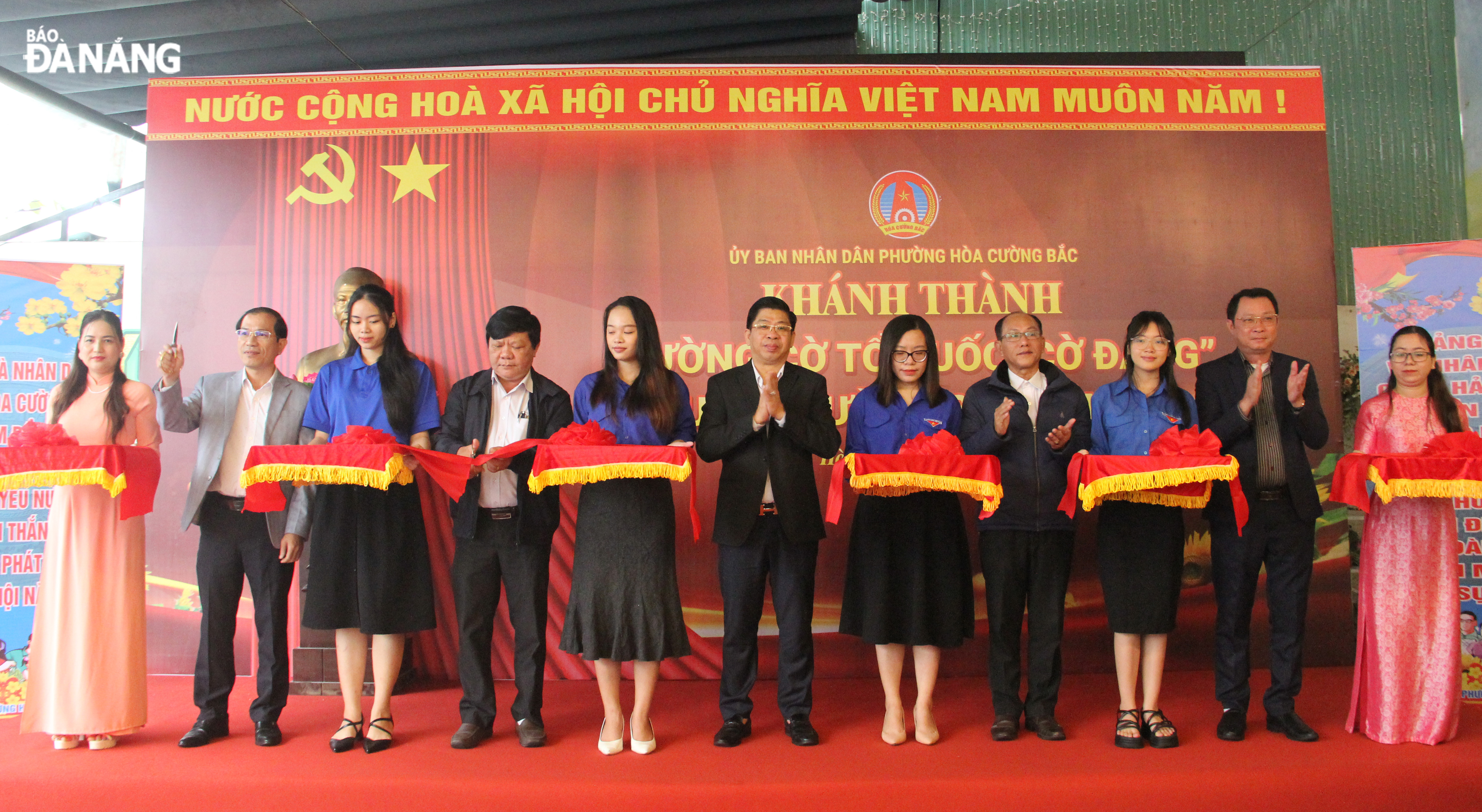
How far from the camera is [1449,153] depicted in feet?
18.8

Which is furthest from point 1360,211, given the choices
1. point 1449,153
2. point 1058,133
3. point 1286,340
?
point 1058,133

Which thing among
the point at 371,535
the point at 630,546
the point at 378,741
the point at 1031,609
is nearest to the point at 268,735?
the point at 378,741

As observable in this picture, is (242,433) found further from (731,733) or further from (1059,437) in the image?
(1059,437)

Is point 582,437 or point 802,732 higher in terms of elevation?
point 582,437

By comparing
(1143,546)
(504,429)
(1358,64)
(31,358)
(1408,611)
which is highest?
(1358,64)

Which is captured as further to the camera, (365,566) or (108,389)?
(108,389)

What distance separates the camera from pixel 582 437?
3.07 meters

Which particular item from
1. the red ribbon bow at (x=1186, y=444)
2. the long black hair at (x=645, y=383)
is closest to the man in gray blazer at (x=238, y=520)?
the long black hair at (x=645, y=383)

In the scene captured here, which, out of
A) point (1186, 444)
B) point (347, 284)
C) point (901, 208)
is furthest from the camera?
point (901, 208)

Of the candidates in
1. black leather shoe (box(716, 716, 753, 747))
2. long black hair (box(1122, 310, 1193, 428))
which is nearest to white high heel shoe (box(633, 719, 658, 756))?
black leather shoe (box(716, 716, 753, 747))

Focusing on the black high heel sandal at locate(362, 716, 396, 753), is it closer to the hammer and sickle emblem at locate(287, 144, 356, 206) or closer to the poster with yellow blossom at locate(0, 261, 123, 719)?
the poster with yellow blossom at locate(0, 261, 123, 719)

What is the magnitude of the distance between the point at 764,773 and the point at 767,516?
89 cm

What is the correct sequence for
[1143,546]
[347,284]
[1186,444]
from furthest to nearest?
1. [347,284]
2. [1143,546]
3. [1186,444]

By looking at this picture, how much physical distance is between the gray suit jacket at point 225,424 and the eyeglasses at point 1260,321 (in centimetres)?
368
